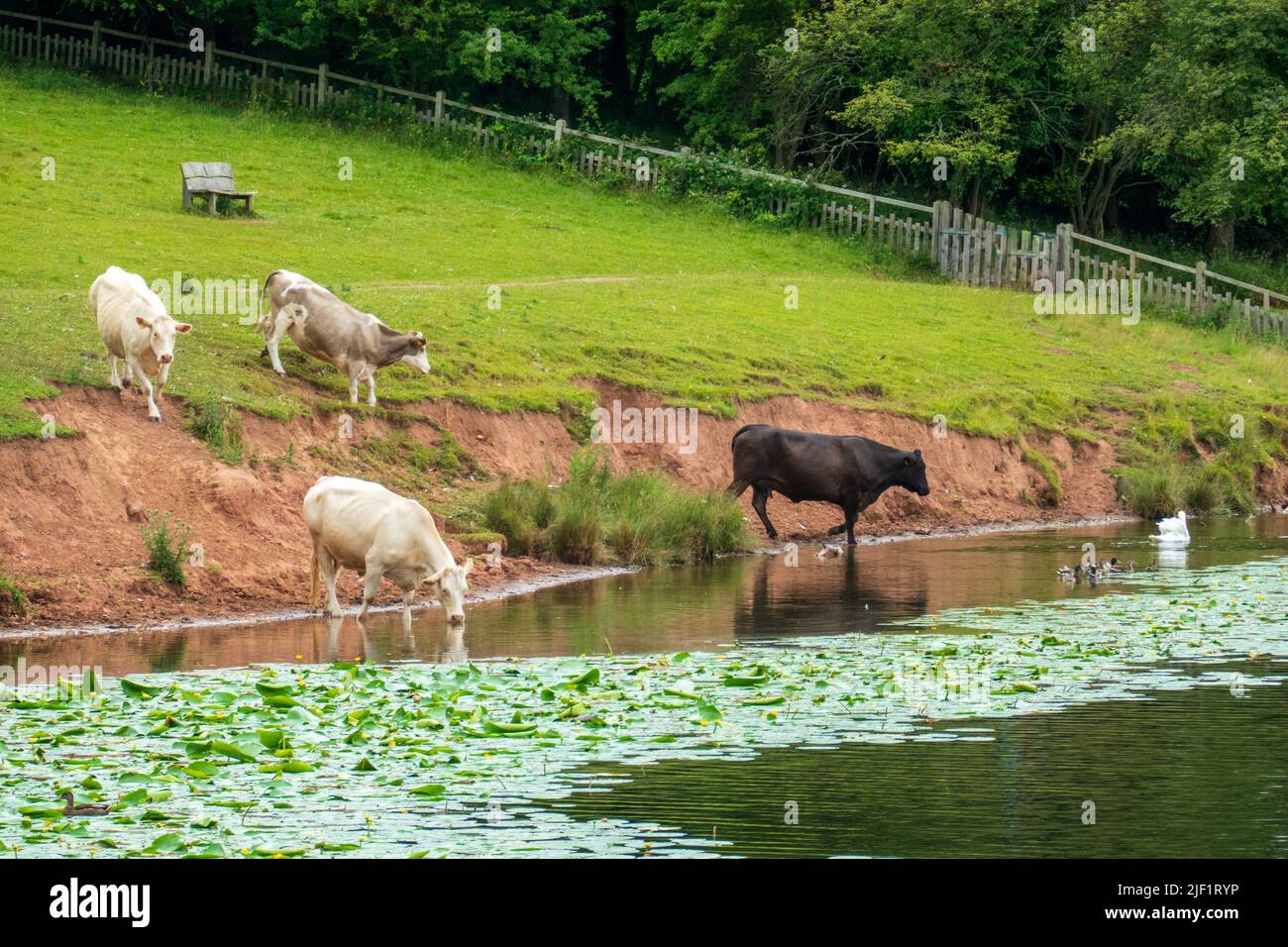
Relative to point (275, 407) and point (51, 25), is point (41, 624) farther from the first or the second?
point (51, 25)

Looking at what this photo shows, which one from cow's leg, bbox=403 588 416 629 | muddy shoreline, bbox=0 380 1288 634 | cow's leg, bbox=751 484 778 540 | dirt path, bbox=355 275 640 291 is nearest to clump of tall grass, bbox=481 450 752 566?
muddy shoreline, bbox=0 380 1288 634

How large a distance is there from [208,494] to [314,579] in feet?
6.83

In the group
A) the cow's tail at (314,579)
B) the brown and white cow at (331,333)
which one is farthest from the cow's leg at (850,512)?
the cow's tail at (314,579)

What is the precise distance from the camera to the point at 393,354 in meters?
24.8

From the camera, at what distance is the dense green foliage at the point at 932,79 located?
4200cm

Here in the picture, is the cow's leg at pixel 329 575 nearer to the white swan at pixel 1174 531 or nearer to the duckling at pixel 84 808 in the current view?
the duckling at pixel 84 808

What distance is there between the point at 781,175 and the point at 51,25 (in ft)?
65.5

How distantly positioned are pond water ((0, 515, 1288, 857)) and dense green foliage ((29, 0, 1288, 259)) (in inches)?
977

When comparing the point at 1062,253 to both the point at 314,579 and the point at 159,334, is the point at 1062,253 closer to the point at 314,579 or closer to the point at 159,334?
the point at 159,334

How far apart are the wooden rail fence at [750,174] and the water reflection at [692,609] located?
15.8 metres

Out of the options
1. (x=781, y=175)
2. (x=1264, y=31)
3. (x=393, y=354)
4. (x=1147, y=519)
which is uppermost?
(x=1264, y=31)

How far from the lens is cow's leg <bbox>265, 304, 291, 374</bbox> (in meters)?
24.3

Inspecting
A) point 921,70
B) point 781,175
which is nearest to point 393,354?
point 781,175

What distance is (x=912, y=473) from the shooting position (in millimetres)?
26891
